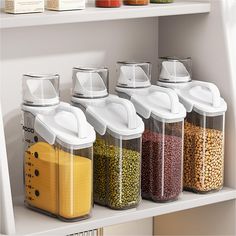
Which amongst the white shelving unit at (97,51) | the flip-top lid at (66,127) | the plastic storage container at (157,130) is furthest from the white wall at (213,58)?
the flip-top lid at (66,127)

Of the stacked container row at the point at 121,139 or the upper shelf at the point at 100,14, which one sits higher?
the upper shelf at the point at 100,14

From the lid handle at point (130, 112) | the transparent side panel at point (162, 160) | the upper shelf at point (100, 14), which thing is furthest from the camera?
the transparent side panel at point (162, 160)

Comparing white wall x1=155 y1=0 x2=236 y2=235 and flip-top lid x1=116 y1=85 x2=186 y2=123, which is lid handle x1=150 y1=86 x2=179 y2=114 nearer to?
flip-top lid x1=116 y1=85 x2=186 y2=123

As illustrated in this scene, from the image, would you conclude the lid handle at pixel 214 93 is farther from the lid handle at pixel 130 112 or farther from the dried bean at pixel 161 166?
the lid handle at pixel 130 112

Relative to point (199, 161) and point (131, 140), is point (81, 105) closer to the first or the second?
point (131, 140)

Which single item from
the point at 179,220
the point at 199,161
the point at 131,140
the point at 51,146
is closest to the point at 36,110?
the point at 51,146

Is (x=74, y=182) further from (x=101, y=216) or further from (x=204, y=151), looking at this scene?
(x=204, y=151)

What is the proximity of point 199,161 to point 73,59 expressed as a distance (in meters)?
0.41

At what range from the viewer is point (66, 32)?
6.39 ft

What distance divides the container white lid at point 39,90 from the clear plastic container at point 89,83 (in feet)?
0.26

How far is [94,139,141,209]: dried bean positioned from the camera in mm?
1769

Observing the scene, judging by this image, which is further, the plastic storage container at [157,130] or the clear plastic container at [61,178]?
the plastic storage container at [157,130]

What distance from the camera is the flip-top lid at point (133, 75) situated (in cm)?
188

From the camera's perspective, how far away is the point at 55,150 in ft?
5.54
